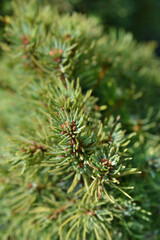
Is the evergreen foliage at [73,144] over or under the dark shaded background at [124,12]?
under

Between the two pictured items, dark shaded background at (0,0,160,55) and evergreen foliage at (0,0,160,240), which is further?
dark shaded background at (0,0,160,55)

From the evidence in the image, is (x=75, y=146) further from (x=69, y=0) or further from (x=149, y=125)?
(x=69, y=0)

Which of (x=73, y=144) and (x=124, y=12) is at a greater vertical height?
(x=124, y=12)

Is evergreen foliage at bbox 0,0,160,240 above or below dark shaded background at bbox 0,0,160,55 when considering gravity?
below

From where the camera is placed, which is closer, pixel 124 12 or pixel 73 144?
pixel 73 144

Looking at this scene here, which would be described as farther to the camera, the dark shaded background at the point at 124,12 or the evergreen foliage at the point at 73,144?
the dark shaded background at the point at 124,12
